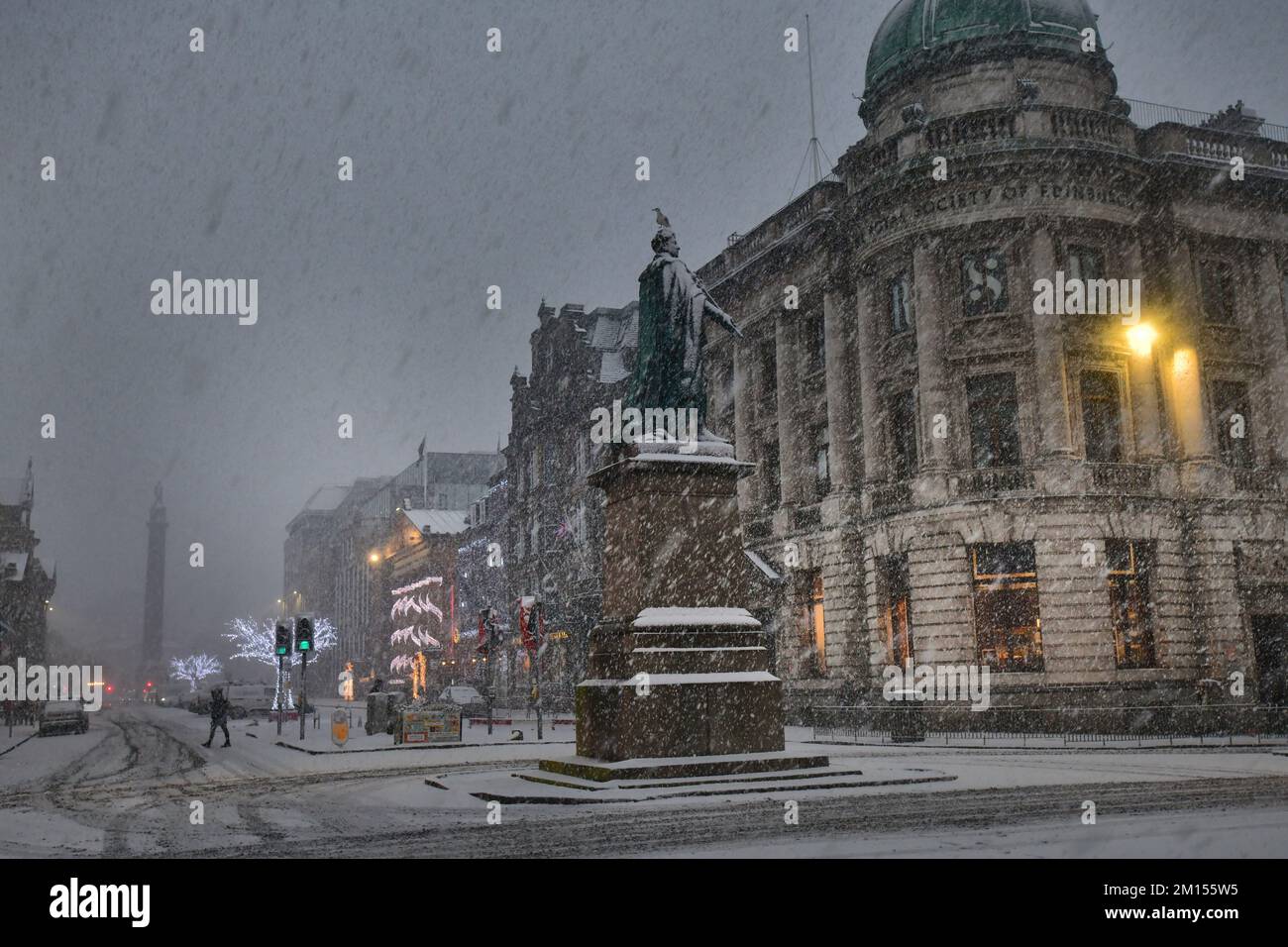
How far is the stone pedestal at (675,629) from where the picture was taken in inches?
469

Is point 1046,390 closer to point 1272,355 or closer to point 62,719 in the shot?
point 1272,355

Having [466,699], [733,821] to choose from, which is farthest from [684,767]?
[466,699]

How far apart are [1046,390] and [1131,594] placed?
578 cm

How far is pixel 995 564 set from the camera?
2761cm

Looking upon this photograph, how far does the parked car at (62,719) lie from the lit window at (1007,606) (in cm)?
2972

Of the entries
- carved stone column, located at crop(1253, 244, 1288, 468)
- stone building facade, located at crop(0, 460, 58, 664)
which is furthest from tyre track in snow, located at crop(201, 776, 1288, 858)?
stone building facade, located at crop(0, 460, 58, 664)

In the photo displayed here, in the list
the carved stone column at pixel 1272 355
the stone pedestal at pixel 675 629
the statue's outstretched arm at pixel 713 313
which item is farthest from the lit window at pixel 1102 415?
the stone pedestal at pixel 675 629

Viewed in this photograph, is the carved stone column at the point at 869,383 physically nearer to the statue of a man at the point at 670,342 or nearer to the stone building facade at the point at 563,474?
the statue of a man at the point at 670,342

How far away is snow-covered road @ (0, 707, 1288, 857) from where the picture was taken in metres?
8.27

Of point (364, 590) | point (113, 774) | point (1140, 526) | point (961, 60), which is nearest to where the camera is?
point (113, 774)

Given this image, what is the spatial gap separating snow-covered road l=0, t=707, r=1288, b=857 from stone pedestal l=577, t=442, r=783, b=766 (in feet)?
3.93
